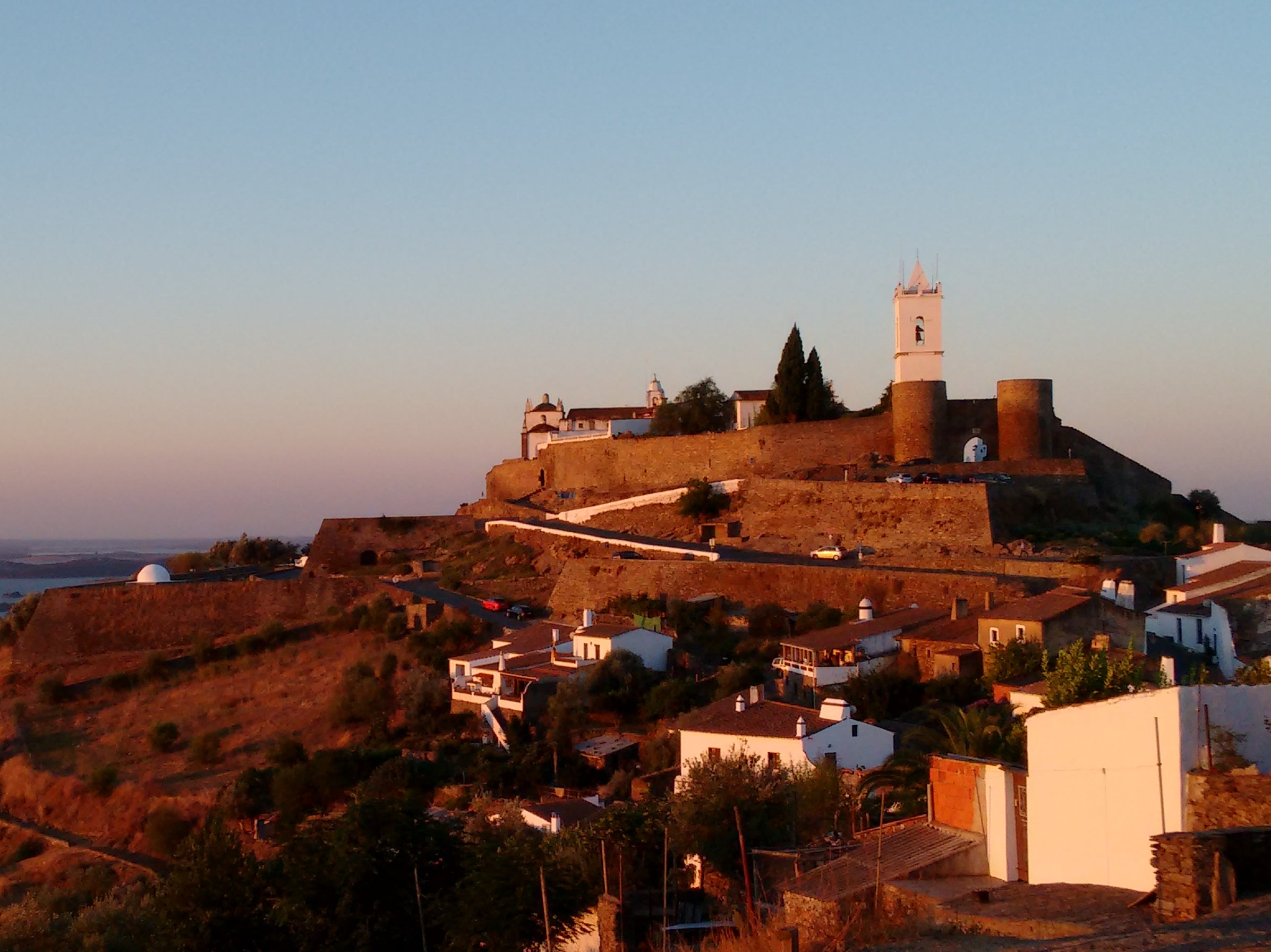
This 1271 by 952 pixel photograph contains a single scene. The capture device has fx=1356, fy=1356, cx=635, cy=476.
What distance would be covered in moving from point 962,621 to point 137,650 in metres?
20.0

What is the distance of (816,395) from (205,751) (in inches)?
761

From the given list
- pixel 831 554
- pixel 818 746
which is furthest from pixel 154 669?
pixel 818 746

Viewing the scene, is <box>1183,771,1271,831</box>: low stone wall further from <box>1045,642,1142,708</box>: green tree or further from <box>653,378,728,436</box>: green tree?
<box>653,378,728,436</box>: green tree

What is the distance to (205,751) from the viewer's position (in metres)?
24.5

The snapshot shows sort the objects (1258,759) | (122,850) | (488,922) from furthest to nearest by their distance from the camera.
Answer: (122,850)
(488,922)
(1258,759)

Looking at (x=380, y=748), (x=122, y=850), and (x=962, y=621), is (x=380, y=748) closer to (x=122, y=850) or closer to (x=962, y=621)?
(x=122, y=850)

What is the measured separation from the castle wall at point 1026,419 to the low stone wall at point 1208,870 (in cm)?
2668

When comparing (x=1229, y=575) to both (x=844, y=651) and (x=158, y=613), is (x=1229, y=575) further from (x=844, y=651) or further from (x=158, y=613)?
(x=158, y=613)

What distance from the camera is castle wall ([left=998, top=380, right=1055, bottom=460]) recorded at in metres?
32.5

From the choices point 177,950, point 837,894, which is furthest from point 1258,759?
point 177,950

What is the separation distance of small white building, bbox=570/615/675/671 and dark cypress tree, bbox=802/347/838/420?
14442 mm

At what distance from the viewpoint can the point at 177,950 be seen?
11.3 metres

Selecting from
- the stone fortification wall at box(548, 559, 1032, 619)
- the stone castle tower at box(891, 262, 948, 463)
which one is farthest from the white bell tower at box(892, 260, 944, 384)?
the stone fortification wall at box(548, 559, 1032, 619)

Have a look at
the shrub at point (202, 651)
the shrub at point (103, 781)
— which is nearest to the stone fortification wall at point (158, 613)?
the shrub at point (202, 651)
